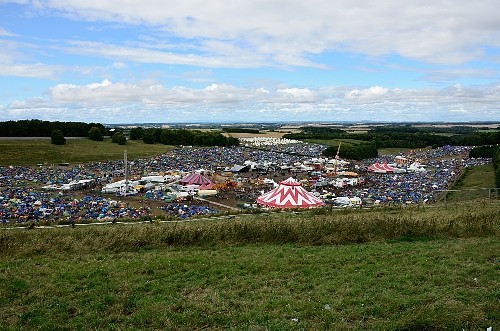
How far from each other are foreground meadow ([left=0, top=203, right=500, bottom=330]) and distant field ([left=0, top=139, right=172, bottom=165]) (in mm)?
49087

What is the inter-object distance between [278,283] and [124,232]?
16.4 feet

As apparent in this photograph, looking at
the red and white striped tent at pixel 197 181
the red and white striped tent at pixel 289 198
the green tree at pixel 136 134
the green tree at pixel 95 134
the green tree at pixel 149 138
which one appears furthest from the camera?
the green tree at pixel 136 134

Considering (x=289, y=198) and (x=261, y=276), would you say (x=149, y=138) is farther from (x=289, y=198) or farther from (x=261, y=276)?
(x=261, y=276)

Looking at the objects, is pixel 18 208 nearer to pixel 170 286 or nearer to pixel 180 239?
pixel 180 239

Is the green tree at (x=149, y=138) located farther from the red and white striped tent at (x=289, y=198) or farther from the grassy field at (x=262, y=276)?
the grassy field at (x=262, y=276)

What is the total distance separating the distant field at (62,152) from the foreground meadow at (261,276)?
49087 mm

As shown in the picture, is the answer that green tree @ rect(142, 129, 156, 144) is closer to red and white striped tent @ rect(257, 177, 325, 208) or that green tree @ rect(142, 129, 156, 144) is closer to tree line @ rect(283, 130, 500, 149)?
tree line @ rect(283, 130, 500, 149)

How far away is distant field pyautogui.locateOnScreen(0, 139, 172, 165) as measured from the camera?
53472 mm

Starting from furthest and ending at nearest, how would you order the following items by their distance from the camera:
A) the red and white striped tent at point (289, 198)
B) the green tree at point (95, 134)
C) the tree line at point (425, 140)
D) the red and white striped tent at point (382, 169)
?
the tree line at point (425, 140) < the green tree at point (95, 134) < the red and white striped tent at point (382, 169) < the red and white striped tent at point (289, 198)

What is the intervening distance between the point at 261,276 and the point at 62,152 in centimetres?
6107

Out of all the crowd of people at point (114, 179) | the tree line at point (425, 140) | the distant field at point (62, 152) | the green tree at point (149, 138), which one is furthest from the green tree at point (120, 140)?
the tree line at point (425, 140)

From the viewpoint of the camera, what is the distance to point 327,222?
35.2ft

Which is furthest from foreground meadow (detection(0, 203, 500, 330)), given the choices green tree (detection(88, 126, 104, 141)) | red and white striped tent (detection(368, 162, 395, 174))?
green tree (detection(88, 126, 104, 141))

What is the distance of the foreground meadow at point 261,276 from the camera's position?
510 centimetres
